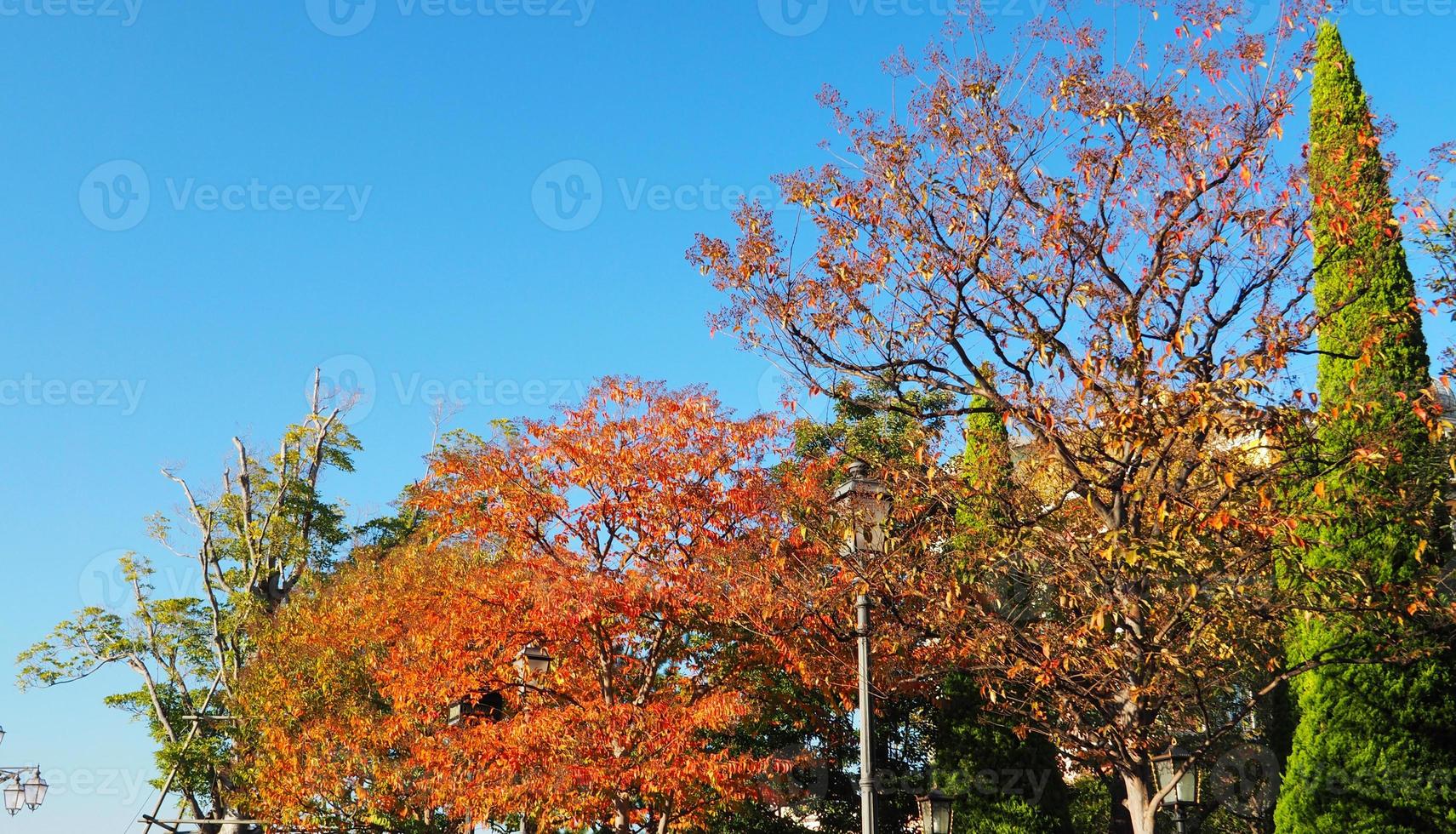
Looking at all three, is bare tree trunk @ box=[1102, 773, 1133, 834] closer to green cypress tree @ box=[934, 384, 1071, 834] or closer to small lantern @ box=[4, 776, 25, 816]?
green cypress tree @ box=[934, 384, 1071, 834]

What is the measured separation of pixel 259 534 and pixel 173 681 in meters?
4.36

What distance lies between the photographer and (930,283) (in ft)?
40.4

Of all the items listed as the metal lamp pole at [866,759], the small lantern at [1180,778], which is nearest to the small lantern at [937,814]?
the small lantern at [1180,778]

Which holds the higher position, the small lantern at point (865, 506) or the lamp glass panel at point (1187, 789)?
the small lantern at point (865, 506)

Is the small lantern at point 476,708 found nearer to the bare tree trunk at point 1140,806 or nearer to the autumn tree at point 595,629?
the autumn tree at point 595,629

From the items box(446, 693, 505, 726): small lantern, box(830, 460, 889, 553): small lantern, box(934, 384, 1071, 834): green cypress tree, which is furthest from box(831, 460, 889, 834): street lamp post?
box(934, 384, 1071, 834): green cypress tree

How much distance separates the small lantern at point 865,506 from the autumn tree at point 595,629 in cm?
624

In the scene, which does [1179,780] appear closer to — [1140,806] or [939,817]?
[1140,806]

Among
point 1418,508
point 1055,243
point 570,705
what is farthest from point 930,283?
point 570,705

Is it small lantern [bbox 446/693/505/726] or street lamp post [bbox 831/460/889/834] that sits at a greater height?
street lamp post [bbox 831/460/889/834]

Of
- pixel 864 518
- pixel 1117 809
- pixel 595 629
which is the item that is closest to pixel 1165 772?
pixel 864 518

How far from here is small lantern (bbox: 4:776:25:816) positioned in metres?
20.4

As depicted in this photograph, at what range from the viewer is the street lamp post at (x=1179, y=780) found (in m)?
11.9

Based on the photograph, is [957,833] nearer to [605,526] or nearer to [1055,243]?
[605,526]
